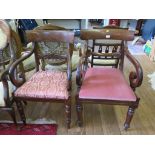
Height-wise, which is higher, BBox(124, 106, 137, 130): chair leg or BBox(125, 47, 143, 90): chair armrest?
BBox(125, 47, 143, 90): chair armrest

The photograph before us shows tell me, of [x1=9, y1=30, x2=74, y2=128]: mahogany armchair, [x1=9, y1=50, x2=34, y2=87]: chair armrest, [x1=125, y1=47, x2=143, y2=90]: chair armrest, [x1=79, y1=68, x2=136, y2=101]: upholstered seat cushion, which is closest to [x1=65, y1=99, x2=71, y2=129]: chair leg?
[x1=9, y1=30, x2=74, y2=128]: mahogany armchair

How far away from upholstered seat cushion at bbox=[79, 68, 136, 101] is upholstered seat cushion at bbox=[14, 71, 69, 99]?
0.16m

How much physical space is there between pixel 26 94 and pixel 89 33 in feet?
2.66

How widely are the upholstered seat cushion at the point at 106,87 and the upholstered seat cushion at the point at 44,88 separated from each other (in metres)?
0.16

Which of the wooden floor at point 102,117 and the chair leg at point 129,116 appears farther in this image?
the wooden floor at point 102,117

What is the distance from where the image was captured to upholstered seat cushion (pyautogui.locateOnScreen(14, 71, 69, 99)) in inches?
53.7

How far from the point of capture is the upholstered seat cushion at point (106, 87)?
52.7 inches

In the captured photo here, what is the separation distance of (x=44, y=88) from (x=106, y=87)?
20.3 inches

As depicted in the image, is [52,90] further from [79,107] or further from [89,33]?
[89,33]

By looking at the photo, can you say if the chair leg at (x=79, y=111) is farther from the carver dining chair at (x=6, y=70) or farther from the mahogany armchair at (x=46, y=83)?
the carver dining chair at (x=6, y=70)

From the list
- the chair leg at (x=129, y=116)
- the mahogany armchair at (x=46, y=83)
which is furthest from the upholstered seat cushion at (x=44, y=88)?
the chair leg at (x=129, y=116)

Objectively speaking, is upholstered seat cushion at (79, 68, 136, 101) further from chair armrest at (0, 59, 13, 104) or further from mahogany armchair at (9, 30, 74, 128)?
chair armrest at (0, 59, 13, 104)

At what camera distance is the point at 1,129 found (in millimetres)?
1559
